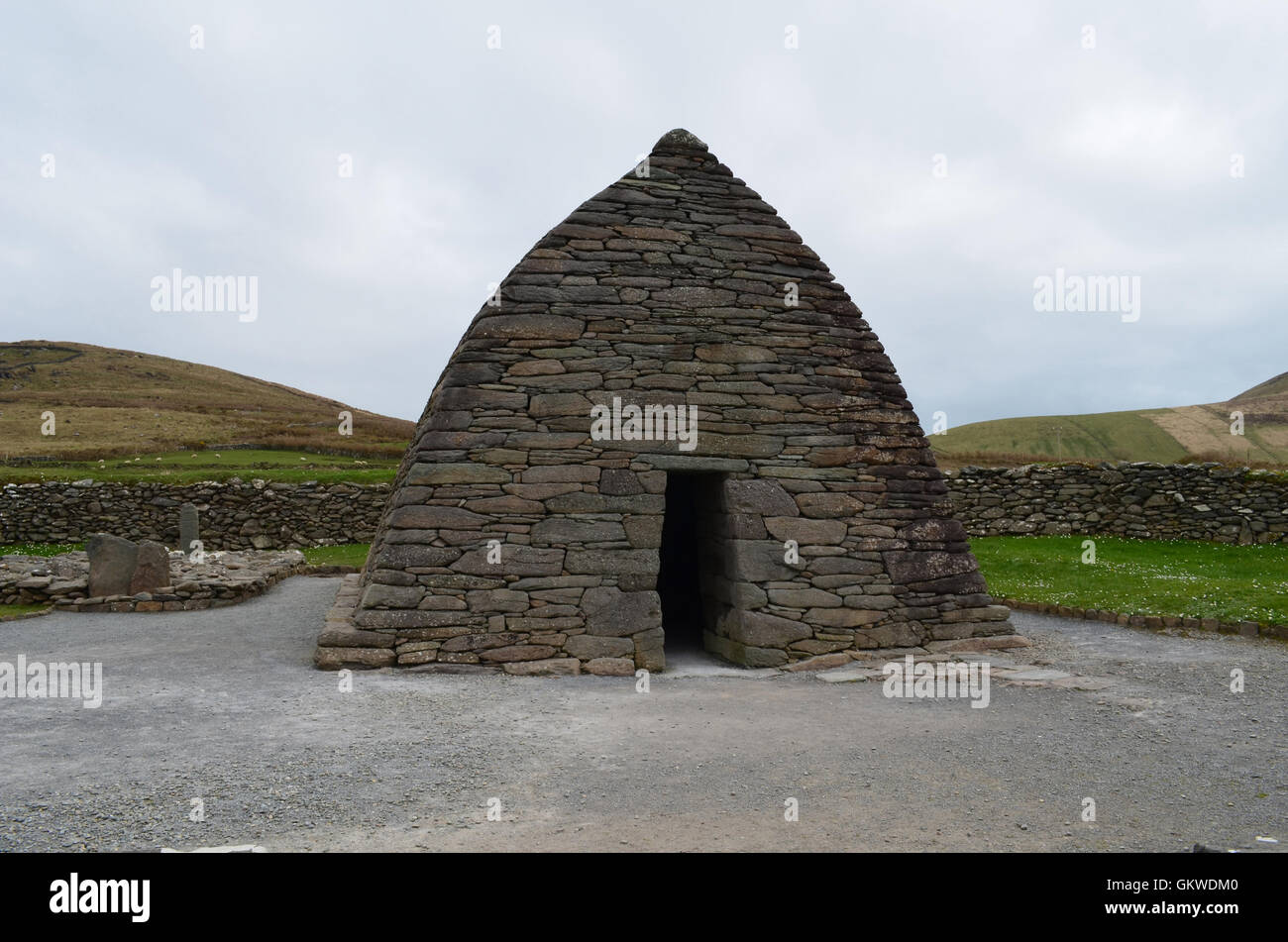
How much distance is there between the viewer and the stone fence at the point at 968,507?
19.1 metres

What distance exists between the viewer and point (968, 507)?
22.1 meters

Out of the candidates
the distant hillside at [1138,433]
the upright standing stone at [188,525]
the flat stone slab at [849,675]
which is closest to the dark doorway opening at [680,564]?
the flat stone slab at [849,675]

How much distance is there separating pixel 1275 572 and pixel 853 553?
10594 millimetres

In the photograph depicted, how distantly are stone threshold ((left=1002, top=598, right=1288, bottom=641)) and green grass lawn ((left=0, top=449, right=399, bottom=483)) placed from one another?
19.4 meters

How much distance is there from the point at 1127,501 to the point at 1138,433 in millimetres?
70356

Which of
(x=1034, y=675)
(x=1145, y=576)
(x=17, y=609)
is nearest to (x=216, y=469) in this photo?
(x=17, y=609)

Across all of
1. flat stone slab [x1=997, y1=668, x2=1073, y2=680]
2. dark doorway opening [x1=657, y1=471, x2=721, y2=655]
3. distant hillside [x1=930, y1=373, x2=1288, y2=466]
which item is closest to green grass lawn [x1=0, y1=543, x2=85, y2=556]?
dark doorway opening [x1=657, y1=471, x2=721, y2=655]

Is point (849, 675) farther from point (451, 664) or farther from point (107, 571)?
point (107, 571)

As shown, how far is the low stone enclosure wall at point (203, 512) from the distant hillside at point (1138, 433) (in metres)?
51.3

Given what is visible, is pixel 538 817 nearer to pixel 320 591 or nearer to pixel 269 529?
pixel 320 591

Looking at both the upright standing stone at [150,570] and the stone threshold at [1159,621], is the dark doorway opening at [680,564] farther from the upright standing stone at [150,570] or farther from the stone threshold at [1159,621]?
the upright standing stone at [150,570]

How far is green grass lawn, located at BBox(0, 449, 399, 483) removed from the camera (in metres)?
25.9

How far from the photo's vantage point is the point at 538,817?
4508mm

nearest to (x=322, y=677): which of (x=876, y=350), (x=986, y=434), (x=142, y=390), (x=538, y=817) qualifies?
(x=538, y=817)
